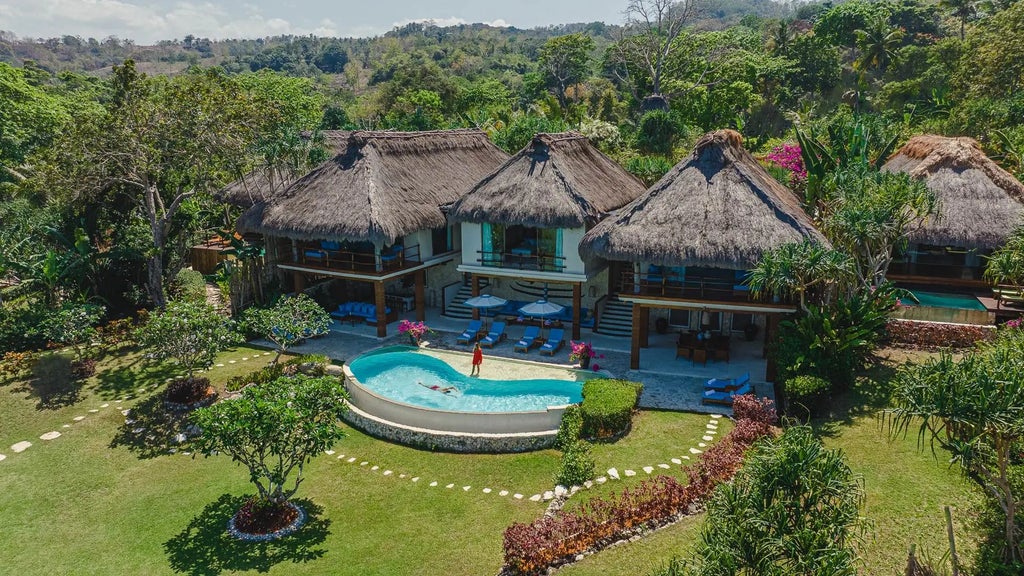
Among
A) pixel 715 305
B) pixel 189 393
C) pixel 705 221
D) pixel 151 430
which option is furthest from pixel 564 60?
pixel 151 430

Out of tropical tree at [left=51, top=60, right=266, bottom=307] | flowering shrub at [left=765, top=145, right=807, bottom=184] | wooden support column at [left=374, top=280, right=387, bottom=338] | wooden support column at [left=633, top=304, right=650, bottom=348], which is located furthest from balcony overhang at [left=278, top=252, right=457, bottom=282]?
flowering shrub at [left=765, top=145, right=807, bottom=184]

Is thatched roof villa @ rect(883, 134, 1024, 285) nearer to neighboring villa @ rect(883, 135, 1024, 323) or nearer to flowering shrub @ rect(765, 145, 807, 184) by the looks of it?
neighboring villa @ rect(883, 135, 1024, 323)

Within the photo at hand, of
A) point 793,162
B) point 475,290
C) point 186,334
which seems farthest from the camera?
point 793,162

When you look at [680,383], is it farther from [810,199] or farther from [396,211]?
[396,211]

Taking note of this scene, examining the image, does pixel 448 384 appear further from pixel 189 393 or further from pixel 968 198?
pixel 968 198

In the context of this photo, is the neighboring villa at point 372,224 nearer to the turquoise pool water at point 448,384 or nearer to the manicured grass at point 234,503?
the turquoise pool water at point 448,384

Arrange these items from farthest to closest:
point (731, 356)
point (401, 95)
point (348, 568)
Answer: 1. point (401, 95)
2. point (731, 356)
3. point (348, 568)

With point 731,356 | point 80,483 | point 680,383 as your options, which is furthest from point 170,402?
point 731,356
